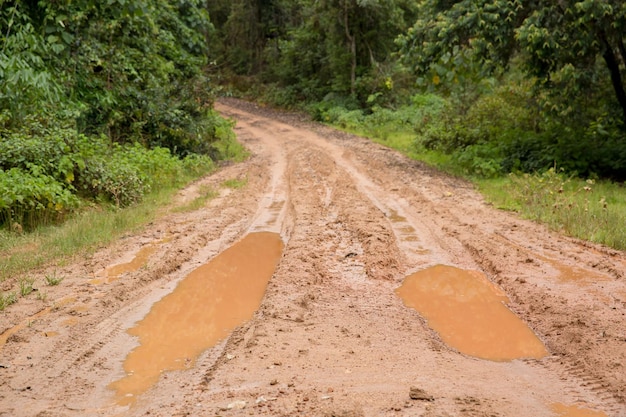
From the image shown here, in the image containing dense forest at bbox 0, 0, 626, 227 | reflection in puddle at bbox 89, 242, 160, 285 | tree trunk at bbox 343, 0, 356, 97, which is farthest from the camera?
tree trunk at bbox 343, 0, 356, 97

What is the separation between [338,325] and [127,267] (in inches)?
131

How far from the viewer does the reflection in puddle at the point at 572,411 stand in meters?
3.93

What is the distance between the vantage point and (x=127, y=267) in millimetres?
7551

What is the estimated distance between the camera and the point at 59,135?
436 inches

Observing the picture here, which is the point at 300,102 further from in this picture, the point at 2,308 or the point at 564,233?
the point at 2,308

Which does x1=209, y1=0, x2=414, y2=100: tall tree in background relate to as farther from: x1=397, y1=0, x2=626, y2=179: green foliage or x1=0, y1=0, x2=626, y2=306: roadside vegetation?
x1=397, y1=0, x2=626, y2=179: green foliage

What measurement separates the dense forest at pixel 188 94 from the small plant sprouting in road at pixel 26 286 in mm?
2382

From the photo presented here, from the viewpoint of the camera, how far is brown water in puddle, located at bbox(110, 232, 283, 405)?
15.8 ft

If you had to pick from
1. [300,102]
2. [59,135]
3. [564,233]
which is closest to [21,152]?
[59,135]

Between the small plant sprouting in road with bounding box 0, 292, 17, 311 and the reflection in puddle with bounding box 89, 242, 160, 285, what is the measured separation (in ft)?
2.88

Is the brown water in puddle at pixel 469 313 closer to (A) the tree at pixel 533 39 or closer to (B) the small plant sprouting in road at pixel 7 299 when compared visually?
(B) the small plant sprouting in road at pixel 7 299

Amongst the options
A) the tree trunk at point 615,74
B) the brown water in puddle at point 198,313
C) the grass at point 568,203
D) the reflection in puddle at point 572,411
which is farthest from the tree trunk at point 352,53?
the reflection in puddle at point 572,411

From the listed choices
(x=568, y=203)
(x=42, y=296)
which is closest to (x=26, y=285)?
(x=42, y=296)

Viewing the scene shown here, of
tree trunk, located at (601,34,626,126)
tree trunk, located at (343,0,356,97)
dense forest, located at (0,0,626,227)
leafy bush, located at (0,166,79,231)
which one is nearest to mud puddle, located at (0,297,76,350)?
dense forest, located at (0,0,626,227)
